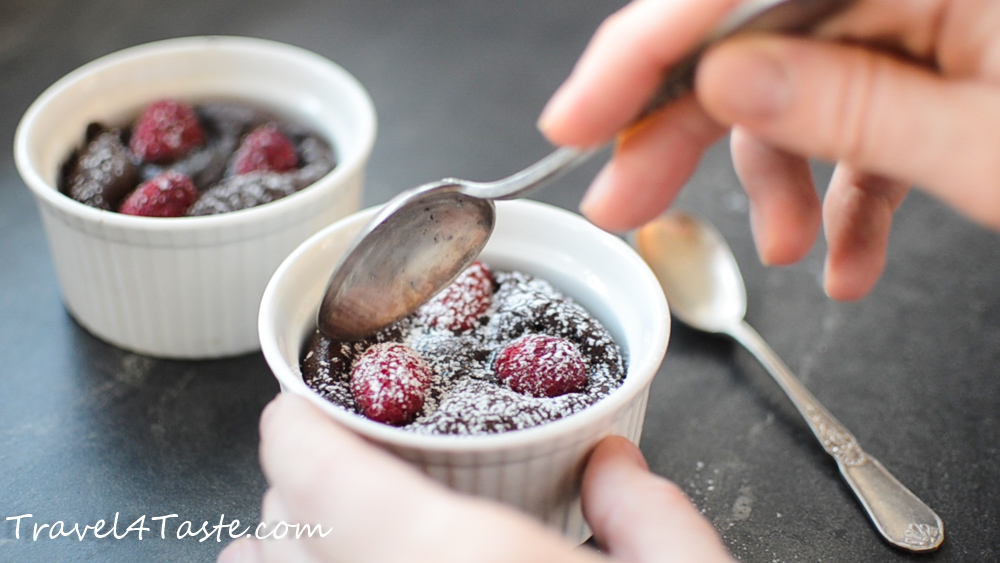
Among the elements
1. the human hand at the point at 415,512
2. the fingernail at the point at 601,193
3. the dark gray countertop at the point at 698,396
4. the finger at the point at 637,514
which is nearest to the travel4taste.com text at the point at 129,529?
the dark gray countertop at the point at 698,396

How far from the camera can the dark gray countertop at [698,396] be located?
1.09 m

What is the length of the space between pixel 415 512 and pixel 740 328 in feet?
2.54

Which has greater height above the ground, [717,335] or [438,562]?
[438,562]

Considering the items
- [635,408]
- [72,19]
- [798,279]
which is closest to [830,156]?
[635,408]

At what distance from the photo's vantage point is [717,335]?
1.38m

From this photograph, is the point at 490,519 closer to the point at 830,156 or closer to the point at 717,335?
the point at 830,156

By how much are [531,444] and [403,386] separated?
0.17 m

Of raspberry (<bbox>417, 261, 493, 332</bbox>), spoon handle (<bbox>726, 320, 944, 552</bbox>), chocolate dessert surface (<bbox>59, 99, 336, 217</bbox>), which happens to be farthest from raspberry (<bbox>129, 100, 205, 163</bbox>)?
spoon handle (<bbox>726, 320, 944, 552</bbox>)

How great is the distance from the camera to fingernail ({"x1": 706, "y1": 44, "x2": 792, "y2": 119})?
0.69 metres

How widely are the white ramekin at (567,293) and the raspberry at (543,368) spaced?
0.06 metres

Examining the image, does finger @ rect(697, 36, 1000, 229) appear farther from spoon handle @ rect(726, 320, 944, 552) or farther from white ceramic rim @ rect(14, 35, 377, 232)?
white ceramic rim @ rect(14, 35, 377, 232)

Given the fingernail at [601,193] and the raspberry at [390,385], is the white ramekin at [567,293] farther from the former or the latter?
the fingernail at [601,193]

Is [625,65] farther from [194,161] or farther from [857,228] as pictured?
[194,161]

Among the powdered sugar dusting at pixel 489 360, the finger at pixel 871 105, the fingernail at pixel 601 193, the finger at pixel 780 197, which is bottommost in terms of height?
the powdered sugar dusting at pixel 489 360
